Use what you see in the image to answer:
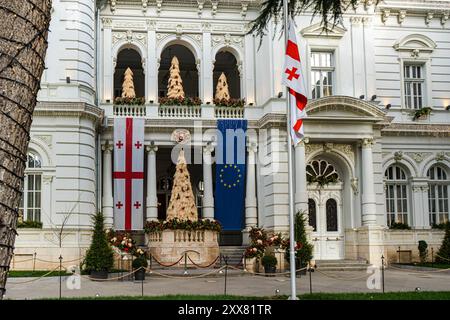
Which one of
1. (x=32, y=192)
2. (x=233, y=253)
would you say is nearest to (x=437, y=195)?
(x=233, y=253)

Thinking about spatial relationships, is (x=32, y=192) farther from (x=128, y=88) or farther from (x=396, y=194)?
(x=396, y=194)

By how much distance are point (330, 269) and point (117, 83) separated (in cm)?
1465

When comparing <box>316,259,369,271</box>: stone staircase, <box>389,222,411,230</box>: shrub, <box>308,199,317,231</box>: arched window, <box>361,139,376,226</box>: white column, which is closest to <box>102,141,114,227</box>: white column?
<box>308,199,317,231</box>: arched window

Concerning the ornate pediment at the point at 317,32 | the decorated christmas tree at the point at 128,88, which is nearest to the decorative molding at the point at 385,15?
the ornate pediment at the point at 317,32

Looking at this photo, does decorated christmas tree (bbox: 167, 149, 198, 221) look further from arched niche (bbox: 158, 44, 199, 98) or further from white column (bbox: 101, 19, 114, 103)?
arched niche (bbox: 158, 44, 199, 98)

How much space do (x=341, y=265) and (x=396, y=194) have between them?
223 inches

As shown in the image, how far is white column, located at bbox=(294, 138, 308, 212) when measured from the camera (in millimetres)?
26156

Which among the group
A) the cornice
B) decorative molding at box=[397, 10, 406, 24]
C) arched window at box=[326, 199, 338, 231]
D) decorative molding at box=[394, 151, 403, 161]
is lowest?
arched window at box=[326, 199, 338, 231]

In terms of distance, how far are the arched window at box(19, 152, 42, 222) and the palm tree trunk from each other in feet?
70.3

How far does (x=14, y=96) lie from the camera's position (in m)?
4.23

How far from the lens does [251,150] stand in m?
28.2

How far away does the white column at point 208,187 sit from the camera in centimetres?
2786
